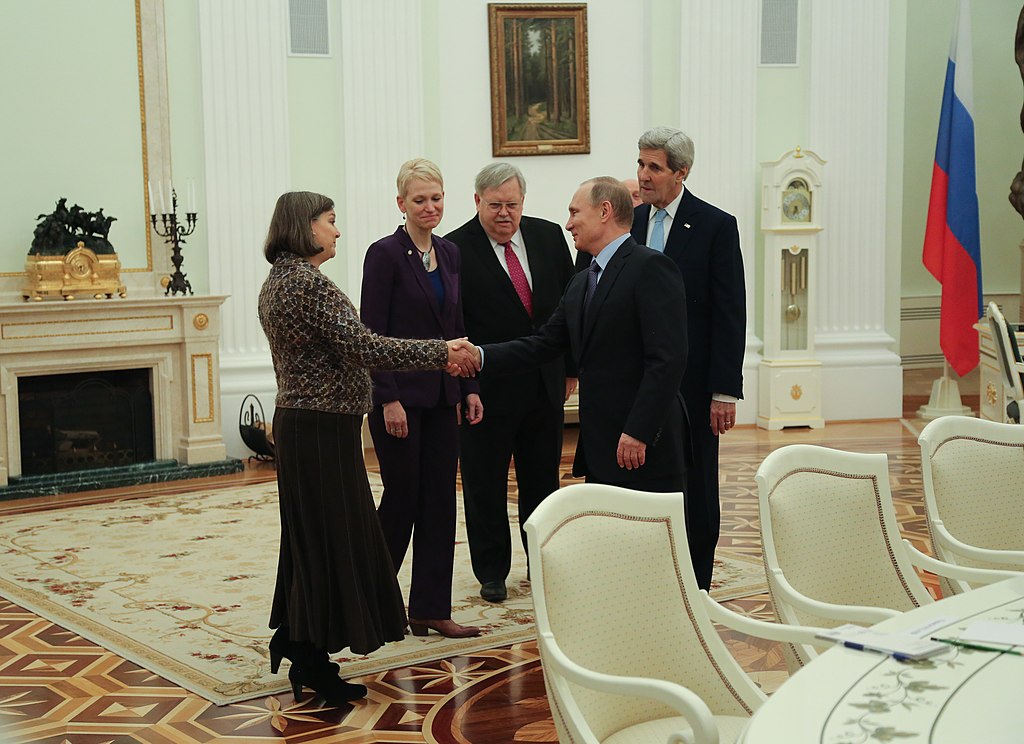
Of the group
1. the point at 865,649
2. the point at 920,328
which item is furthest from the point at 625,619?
the point at 920,328

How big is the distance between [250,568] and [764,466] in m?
3.23

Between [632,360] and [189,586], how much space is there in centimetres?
250

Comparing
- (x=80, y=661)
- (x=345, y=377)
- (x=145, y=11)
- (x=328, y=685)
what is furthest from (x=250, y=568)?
(x=145, y=11)

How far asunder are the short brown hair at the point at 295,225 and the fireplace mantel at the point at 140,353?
174 inches

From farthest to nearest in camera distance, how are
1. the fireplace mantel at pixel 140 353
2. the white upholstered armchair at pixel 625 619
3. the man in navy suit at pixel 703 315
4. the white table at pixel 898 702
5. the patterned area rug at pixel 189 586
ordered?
the fireplace mantel at pixel 140 353, the patterned area rug at pixel 189 586, the man in navy suit at pixel 703 315, the white upholstered armchair at pixel 625 619, the white table at pixel 898 702

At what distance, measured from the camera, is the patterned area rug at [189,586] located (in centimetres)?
421

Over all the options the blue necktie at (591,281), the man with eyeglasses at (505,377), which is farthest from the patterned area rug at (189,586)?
the blue necktie at (591,281)

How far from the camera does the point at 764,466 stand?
286cm

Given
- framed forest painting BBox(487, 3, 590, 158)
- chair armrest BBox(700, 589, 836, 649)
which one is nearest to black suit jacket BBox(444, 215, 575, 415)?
chair armrest BBox(700, 589, 836, 649)

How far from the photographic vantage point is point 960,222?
965cm

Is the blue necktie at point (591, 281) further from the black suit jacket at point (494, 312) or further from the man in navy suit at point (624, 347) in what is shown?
the black suit jacket at point (494, 312)

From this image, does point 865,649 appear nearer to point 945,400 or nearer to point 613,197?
point 613,197

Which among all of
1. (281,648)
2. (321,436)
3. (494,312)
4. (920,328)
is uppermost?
(494,312)

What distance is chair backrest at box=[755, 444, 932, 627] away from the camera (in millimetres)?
2873
